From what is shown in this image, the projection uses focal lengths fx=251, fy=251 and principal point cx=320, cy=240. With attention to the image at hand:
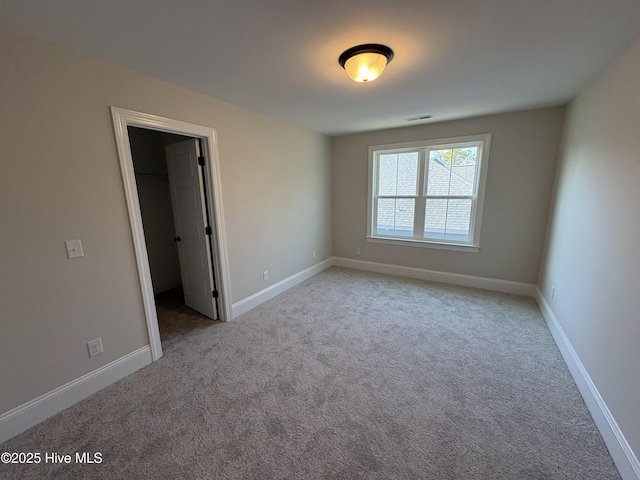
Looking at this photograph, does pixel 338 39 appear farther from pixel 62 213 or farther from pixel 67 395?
pixel 67 395

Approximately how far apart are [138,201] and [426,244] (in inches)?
151

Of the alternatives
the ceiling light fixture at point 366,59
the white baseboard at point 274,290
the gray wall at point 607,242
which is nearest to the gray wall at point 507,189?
the gray wall at point 607,242

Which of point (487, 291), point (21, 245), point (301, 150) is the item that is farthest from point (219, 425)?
point (487, 291)

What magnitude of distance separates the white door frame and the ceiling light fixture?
1566 millimetres

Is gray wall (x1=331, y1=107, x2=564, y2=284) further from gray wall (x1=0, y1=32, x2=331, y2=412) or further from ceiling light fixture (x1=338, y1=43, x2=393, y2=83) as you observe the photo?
gray wall (x1=0, y1=32, x2=331, y2=412)

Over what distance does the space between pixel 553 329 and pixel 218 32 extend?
3.87m

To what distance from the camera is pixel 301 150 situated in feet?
12.8

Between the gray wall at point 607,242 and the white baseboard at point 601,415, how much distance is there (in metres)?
0.05

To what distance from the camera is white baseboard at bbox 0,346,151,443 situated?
5.23ft

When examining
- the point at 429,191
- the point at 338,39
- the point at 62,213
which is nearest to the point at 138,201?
the point at 62,213

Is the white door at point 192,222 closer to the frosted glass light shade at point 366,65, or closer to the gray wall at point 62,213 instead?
the gray wall at point 62,213

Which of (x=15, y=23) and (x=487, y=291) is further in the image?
(x=487, y=291)

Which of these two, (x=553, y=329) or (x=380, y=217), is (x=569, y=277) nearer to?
(x=553, y=329)

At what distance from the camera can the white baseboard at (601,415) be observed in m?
1.30
